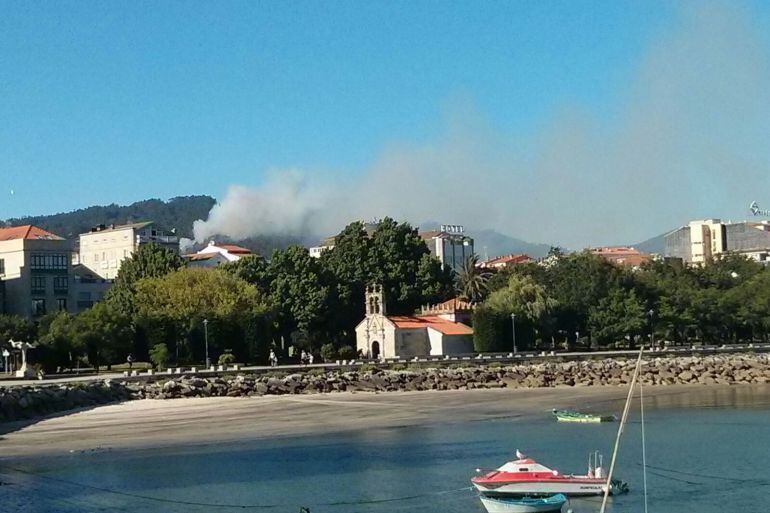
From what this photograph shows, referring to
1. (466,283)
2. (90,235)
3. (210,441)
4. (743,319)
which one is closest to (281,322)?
(466,283)

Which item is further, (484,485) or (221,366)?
(221,366)

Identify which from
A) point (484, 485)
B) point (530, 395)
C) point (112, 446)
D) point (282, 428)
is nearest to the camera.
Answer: point (484, 485)

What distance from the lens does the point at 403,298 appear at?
12181 cm

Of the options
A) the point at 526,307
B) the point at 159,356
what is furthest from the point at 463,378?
the point at 526,307

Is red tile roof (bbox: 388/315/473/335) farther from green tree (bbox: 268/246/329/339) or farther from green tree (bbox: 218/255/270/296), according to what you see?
green tree (bbox: 218/255/270/296)

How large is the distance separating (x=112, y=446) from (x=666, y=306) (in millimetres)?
77604

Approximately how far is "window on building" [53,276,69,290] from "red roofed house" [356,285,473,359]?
35.5 meters

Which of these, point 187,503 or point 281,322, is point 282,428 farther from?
point 281,322

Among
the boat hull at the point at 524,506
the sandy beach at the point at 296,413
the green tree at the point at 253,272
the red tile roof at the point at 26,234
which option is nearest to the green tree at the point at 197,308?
the green tree at the point at 253,272

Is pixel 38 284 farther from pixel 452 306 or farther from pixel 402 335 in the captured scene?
pixel 452 306

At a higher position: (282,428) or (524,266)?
(524,266)

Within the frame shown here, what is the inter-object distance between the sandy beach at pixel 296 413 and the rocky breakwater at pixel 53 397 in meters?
2.11

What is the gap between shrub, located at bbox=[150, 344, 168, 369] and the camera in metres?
97.1

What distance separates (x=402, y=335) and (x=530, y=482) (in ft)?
239
